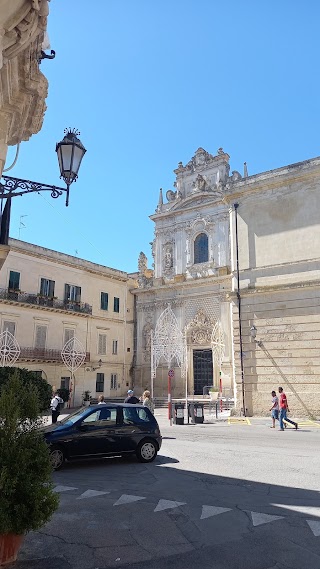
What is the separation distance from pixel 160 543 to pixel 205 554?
58cm

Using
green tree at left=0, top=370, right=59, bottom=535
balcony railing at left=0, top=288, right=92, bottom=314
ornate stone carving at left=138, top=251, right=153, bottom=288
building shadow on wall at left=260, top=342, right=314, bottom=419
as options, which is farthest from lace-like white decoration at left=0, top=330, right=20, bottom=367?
green tree at left=0, top=370, right=59, bottom=535

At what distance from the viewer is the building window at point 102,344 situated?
1376 inches

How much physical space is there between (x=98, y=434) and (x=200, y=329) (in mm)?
26458

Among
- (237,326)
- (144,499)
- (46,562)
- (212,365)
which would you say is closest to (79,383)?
(212,365)

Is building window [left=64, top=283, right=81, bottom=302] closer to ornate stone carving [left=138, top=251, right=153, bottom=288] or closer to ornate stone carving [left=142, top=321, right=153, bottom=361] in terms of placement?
ornate stone carving [left=138, top=251, right=153, bottom=288]

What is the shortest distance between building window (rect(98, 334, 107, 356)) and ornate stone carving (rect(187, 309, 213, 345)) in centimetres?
711

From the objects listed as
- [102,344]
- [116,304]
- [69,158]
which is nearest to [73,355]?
[102,344]

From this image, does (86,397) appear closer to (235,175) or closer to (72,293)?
(72,293)

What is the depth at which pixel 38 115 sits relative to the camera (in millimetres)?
6938

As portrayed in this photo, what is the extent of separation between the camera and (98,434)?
9062 millimetres

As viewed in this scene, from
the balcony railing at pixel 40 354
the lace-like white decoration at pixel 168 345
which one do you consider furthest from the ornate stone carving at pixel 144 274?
the lace-like white decoration at pixel 168 345

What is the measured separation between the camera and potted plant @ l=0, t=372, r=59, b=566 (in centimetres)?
392

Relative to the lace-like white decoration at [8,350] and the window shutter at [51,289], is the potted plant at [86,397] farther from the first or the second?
the window shutter at [51,289]

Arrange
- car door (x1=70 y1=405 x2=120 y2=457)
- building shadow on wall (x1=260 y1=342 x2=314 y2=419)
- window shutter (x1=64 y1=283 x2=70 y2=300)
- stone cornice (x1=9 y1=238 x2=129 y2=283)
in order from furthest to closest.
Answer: window shutter (x1=64 y1=283 x2=70 y2=300), stone cornice (x1=9 y1=238 x2=129 y2=283), building shadow on wall (x1=260 y1=342 x2=314 y2=419), car door (x1=70 y1=405 x2=120 y2=457)
